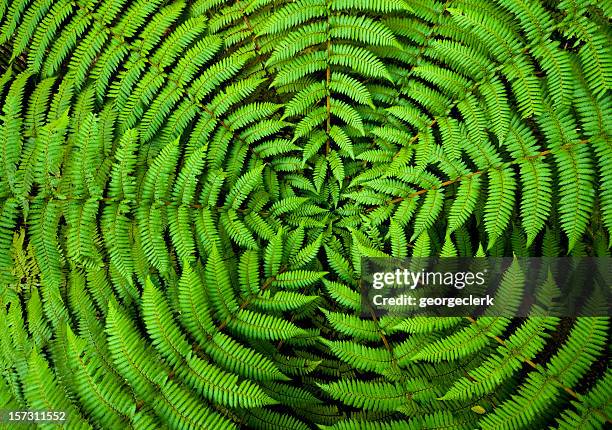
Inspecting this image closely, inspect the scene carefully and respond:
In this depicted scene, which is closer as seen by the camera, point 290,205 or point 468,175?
point 468,175

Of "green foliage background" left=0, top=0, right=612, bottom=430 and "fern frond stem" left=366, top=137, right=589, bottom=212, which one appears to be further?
"fern frond stem" left=366, top=137, right=589, bottom=212

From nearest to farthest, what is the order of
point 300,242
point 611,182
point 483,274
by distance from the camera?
1. point 611,182
2. point 483,274
3. point 300,242

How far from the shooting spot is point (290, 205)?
3447 mm

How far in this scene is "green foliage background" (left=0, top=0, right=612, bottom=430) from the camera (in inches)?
104

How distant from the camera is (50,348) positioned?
3.06m

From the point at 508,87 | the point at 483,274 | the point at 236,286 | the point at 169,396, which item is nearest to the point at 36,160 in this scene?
the point at 236,286

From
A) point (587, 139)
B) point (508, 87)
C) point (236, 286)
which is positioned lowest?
point (236, 286)

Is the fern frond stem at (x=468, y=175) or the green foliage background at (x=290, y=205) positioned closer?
the green foliage background at (x=290, y=205)

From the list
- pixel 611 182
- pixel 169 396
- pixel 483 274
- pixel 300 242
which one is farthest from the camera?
pixel 300 242

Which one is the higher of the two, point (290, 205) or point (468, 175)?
point (468, 175)

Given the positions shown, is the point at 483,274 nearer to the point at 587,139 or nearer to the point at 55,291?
the point at 587,139

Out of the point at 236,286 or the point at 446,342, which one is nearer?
the point at 446,342

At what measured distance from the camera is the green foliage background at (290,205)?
2.64 m

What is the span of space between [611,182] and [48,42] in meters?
4.19
